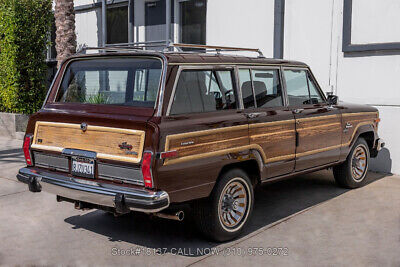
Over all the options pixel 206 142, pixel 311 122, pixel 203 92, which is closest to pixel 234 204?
pixel 206 142

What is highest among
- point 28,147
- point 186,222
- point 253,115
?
point 253,115

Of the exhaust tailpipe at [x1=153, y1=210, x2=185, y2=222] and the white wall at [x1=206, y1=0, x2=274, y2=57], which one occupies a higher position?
the white wall at [x1=206, y1=0, x2=274, y2=57]

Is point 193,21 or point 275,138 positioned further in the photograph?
point 193,21

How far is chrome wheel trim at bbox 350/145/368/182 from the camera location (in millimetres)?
7296

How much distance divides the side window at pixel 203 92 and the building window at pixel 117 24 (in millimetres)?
9456

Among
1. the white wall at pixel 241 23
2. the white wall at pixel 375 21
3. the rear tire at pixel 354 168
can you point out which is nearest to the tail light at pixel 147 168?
the rear tire at pixel 354 168

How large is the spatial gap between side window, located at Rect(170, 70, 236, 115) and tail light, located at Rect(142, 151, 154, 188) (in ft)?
1.61

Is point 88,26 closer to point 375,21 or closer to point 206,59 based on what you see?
point 375,21

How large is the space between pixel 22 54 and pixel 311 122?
30.0ft

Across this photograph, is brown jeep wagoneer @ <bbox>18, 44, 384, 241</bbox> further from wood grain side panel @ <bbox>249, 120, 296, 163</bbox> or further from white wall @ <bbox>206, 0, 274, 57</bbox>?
white wall @ <bbox>206, 0, 274, 57</bbox>

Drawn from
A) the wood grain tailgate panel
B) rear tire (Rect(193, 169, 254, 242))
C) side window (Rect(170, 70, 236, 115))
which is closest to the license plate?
the wood grain tailgate panel

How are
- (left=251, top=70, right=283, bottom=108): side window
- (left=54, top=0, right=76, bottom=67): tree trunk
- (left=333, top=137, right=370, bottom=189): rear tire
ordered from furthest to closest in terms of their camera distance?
(left=54, top=0, right=76, bottom=67): tree trunk, (left=333, top=137, right=370, bottom=189): rear tire, (left=251, top=70, right=283, bottom=108): side window

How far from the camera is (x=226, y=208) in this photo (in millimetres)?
5008

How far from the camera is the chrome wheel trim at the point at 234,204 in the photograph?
4936mm
